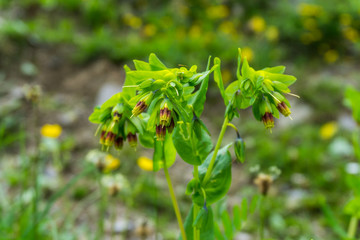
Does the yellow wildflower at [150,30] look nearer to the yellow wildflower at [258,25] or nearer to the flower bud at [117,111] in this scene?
the yellow wildflower at [258,25]

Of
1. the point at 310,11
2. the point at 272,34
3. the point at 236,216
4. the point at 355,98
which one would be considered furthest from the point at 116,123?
the point at 310,11

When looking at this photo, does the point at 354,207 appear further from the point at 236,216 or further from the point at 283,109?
the point at 283,109

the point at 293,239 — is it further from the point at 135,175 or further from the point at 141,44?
the point at 141,44

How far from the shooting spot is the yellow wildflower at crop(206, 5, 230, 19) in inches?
227

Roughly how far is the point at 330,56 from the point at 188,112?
4794 mm

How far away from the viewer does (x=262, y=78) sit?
1048 mm

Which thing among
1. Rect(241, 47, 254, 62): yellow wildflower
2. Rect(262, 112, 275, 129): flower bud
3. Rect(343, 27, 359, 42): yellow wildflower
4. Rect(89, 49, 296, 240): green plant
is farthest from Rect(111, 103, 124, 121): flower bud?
Rect(343, 27, 359, 42): yellow wildflower

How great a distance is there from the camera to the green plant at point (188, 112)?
1.05 meters

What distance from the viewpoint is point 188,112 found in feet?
3.73

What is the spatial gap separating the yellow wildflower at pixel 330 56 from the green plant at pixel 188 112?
15.0ft

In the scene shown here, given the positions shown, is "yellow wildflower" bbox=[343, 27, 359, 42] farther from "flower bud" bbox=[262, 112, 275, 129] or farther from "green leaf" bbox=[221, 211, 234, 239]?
"flower bud" bbox=[262, 112, 275, 129]

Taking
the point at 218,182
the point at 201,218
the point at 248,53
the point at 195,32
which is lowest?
the point at 201,218

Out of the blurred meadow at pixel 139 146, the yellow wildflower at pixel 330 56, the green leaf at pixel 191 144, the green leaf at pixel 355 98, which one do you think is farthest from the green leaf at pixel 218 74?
the yellow wildflower at pixel 330 56

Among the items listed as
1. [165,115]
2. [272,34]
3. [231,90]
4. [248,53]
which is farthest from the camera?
[272,34]
